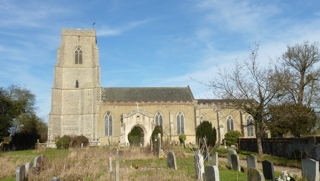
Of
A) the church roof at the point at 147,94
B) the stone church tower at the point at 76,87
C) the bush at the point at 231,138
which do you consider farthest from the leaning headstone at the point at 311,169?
the church roof at the point at 147,94

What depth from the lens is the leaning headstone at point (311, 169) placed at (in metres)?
9.31

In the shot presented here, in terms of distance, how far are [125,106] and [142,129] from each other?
405 centimetres

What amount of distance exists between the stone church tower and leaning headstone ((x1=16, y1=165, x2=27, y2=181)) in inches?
1104

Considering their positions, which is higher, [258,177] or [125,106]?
[125,106]

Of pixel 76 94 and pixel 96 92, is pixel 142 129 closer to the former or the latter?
pixel 96 92

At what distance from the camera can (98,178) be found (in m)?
10.3

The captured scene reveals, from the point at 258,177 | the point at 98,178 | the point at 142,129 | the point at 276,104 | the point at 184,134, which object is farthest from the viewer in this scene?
the point at 184,134

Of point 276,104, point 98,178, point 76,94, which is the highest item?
point 76,94

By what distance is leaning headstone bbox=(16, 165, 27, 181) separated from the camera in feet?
29.9

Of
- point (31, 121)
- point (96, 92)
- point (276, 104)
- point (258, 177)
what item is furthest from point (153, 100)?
point (258, 177)

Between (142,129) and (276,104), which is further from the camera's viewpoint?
(142,129)

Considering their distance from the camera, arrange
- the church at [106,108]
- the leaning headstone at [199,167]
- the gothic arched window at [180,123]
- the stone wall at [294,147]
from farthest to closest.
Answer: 1. the gothic arched window at [180,123]
2. the church at [106,108]
3. the stone wall at [294,147]
4. the leaning headstone at [199,167]

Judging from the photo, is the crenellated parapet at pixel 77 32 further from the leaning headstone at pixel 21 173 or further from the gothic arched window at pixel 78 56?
the leaning headstone at pixel 21 173

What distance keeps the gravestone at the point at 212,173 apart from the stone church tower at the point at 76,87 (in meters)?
30.5
